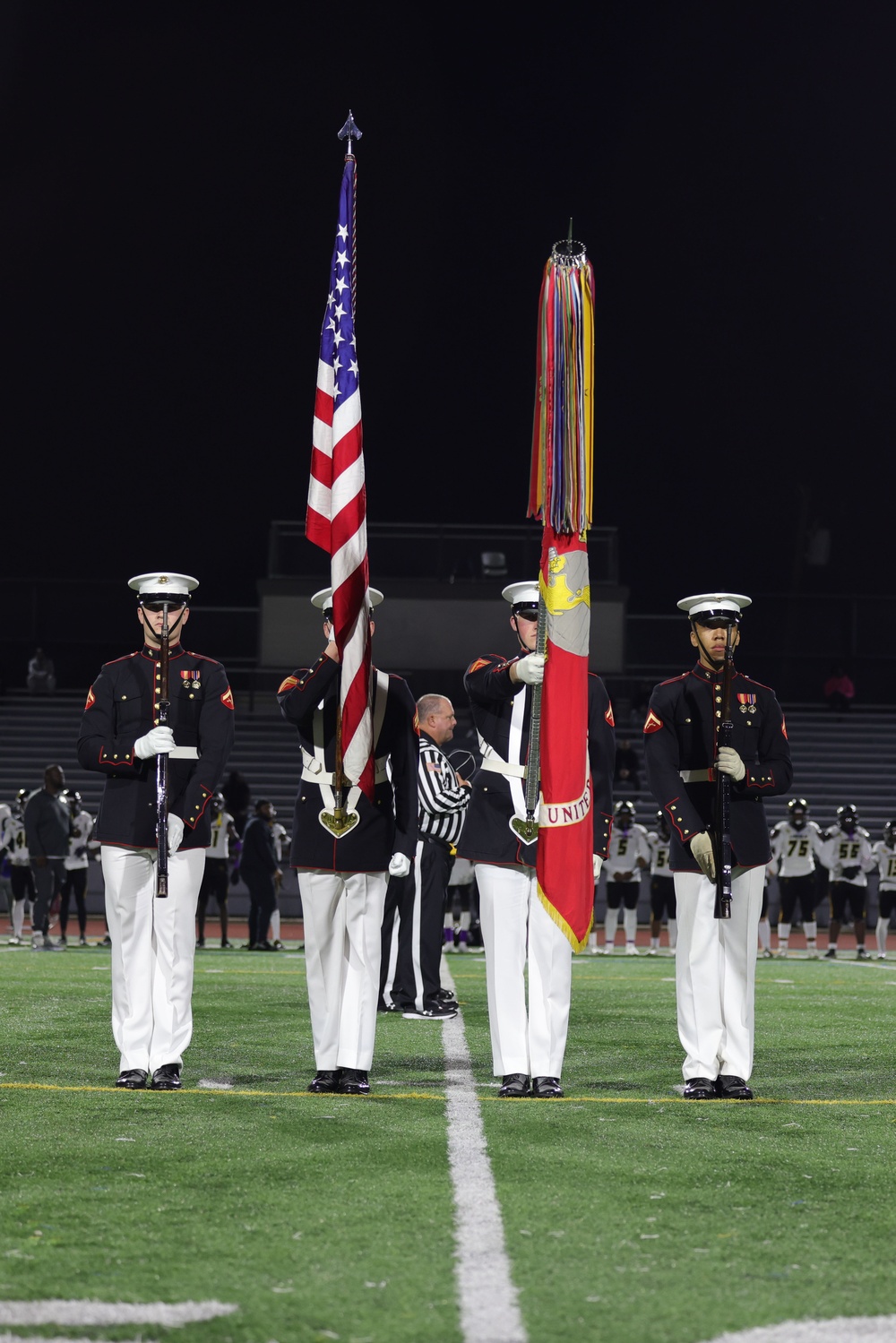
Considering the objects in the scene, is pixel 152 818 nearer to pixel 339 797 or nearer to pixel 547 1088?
pixel 339 797

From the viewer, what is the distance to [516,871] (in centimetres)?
630

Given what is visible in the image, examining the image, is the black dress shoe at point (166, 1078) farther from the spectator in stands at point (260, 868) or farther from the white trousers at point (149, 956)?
the spectator in stands at point (260, 868)

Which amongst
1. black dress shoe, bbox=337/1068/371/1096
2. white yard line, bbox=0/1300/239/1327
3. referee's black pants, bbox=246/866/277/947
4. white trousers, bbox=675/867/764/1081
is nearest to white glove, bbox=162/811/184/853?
black dress shoe, bbox=337/1068/371/1096

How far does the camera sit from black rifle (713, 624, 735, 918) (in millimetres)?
6324

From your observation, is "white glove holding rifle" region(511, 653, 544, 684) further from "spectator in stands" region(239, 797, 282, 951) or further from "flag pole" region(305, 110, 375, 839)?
"spectator in stands" region(239, 797, 282, 951)

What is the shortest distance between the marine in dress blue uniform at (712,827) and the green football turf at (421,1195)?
0.30 metres

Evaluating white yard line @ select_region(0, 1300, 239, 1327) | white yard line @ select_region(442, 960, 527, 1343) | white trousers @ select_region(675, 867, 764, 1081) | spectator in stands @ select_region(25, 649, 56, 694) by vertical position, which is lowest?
white yard line @ select_region(0, 1300, 239, 1327)

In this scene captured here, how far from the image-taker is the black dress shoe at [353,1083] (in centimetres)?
626

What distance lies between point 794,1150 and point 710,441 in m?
33.4

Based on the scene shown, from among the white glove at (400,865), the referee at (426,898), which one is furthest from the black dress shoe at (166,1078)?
the referee at (426,898)

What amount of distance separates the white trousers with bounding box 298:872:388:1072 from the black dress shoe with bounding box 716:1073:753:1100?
142 cm

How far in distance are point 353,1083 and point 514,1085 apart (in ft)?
2.07

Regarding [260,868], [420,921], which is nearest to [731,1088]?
[420,921]

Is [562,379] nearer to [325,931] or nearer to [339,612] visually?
[339,612]
